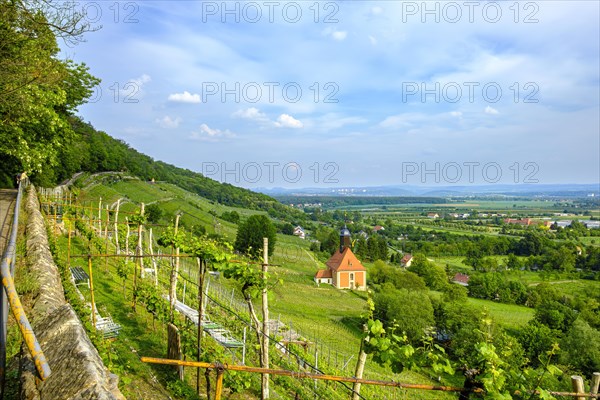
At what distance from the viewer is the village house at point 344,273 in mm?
64938

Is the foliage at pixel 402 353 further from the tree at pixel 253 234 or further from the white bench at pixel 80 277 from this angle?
the tree at pixel 253 234

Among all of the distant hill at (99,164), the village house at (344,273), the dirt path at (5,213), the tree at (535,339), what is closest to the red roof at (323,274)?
the village house at (344,273)

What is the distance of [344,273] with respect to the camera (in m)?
65.9

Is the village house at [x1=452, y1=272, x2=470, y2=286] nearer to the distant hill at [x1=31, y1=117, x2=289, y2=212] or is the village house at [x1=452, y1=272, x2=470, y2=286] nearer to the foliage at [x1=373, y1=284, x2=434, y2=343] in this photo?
the foliage at [x1=373, y1=284, x2=434, y2=343]

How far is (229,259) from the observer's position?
825 cm

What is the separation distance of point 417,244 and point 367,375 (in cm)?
10294

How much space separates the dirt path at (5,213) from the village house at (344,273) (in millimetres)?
49200

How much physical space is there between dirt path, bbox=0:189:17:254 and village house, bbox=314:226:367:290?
161 ft

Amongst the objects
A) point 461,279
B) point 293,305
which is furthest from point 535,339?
point 461,279

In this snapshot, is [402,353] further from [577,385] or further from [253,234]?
[253,234]

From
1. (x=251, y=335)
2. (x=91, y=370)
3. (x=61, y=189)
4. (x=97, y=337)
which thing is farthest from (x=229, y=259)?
(x=61, y=189)

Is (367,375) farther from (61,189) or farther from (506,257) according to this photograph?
(506,257)

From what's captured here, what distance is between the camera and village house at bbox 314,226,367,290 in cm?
6494

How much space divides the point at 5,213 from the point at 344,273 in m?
56.0
